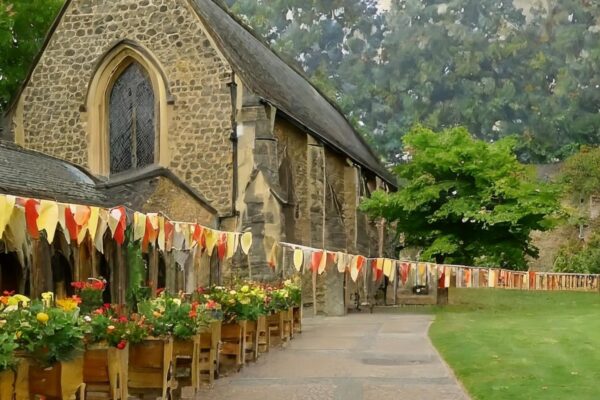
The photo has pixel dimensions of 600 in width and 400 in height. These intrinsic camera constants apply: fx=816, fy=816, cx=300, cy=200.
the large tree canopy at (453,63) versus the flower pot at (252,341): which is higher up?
the large tree canopy at (453,63)

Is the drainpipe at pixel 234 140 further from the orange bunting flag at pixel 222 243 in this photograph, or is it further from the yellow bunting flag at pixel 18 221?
the yellow bunting flag at pixel 18 221

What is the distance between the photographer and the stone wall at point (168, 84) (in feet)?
69.6

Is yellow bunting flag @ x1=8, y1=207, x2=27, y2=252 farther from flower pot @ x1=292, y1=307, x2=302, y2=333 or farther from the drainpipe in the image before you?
the drainpipe

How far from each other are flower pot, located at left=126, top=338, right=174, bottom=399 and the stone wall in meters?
12.5

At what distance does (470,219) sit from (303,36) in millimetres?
48197

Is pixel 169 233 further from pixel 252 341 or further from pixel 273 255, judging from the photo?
pixel 273 255

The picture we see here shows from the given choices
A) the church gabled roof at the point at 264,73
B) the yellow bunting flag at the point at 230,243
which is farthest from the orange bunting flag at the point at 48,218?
the church gabled roof at the point at 264,73

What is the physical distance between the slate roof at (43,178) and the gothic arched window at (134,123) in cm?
147

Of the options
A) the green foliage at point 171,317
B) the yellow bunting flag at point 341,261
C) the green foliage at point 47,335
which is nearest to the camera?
the green foliage at point 47,335

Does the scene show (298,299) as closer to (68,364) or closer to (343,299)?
(343,299)

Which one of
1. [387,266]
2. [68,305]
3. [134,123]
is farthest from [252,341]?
[134,123]

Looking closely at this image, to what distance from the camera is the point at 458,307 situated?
26469mm

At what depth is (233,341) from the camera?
12.0 metres

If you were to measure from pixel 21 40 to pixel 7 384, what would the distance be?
925 inches
